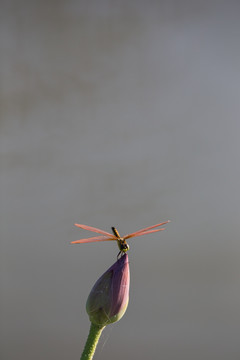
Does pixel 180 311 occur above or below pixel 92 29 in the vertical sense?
below

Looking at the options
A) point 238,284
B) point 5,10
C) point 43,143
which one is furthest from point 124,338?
point 5,10

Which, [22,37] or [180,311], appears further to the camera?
[180,311]

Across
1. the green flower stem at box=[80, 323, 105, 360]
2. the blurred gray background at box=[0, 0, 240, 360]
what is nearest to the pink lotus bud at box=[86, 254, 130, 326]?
the green flower stem at box=[80, 323, 105, 360]

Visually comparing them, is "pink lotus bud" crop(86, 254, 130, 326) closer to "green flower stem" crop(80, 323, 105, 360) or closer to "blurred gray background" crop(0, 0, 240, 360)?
"green flower stem" crop(80, 323, 105, 360)

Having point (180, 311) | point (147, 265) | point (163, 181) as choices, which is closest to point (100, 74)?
point (163, 181)

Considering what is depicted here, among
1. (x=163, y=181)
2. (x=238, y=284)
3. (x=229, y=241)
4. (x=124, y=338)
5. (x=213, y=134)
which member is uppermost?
(x=213, y=134)

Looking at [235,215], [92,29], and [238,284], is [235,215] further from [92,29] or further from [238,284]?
[92,29]

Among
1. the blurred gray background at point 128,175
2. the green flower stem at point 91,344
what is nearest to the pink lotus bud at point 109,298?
the green flower stem at point 91,344

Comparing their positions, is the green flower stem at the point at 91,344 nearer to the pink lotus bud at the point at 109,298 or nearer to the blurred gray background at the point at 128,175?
the pink lotus bud at the point at 109,298
